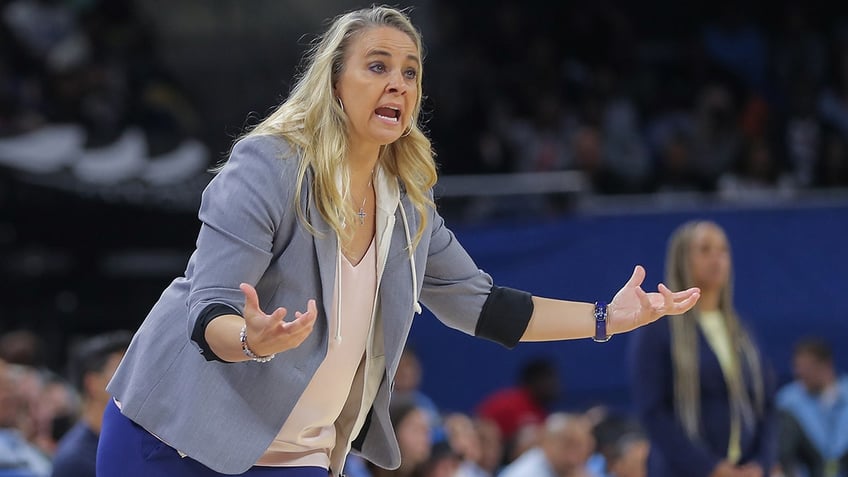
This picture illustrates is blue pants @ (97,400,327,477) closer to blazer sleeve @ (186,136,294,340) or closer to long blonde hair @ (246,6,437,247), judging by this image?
blazer sleeve @ (186,136,294,340)

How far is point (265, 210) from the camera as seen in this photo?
2697 millimetres

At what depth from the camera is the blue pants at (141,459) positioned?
2.75m

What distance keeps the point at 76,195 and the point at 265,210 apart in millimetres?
6174

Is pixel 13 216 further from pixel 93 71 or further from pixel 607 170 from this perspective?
pixel 607 170

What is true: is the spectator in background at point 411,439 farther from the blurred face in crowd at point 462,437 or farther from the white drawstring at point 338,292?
the white drawstring at point 338,292

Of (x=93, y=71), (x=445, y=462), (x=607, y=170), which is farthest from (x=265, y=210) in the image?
(x=607, y=170)

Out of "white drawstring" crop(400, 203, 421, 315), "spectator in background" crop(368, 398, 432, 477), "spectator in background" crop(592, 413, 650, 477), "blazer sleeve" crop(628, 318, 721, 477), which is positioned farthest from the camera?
"spectator in background" crop(592, 413, 650, 477)

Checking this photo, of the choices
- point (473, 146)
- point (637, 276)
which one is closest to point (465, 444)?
point (637, 276)

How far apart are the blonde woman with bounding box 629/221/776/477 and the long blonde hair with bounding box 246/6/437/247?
2101mm

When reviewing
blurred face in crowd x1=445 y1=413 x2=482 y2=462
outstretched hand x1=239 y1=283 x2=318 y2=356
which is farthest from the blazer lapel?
blurred face in crowd x1=445 y1=413 x2=482 y2=462

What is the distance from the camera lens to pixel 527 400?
8.73 metres

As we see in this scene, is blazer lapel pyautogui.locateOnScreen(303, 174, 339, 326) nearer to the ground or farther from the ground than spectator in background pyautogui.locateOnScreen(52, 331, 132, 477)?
farther from the ground

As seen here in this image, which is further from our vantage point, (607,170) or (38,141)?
(607,170)

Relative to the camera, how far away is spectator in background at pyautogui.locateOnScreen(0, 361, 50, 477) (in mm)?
5273
